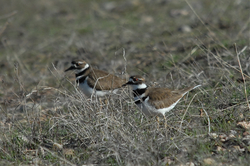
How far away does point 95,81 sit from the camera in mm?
6586

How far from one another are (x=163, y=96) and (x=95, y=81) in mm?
1612

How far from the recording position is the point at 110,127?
4625 mm

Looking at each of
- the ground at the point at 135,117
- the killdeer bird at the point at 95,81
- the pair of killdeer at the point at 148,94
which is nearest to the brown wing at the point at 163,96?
the pair of killdeer at the point at 148,94

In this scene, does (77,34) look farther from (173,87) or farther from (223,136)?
(223,136)

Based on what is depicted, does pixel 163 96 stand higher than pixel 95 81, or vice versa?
pixel 163 96

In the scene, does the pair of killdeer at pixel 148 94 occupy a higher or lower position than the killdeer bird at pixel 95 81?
higher

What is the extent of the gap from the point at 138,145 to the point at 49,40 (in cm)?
767

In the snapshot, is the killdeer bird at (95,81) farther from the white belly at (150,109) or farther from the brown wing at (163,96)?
the white belly at (150,109)

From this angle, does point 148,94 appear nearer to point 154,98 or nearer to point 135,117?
point 154,98

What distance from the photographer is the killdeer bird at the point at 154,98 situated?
527 cm

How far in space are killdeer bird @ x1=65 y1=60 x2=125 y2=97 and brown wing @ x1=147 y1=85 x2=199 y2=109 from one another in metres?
0.98

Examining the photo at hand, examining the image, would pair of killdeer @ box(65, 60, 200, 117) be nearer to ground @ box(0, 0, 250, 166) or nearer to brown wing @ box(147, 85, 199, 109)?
brown wing @ box(147, 85, 199, 109)

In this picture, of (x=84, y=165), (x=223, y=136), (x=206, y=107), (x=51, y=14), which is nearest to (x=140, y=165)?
(x=84, y=165)

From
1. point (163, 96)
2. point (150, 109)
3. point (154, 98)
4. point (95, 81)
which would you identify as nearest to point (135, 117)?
point (150, 109)
